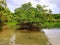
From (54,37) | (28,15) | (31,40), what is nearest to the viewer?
(31,40)

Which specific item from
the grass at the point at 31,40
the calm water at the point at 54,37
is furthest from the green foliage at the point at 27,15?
the grass at the point at 31,40

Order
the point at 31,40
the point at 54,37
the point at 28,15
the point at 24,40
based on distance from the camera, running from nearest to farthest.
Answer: the point at 31,40, the point at 24,40, the point at 54,37, the point at 28,15

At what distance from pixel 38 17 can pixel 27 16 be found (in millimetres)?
1610

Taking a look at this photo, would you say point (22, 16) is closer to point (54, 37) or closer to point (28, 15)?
point (28, 15)

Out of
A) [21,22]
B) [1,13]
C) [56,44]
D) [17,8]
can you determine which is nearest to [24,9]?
[17,8]

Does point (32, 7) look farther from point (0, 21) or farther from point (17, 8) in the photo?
point (0, 21)

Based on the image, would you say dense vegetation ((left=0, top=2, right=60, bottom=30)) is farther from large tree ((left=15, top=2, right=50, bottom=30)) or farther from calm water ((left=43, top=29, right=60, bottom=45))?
calm water ((left=43, top=29, right=60, bottom=45))

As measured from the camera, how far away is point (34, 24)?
22750 mm

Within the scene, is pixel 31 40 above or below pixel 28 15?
below

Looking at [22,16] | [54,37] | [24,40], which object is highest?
[22,16]

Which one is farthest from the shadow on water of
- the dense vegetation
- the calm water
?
the dense vegetation

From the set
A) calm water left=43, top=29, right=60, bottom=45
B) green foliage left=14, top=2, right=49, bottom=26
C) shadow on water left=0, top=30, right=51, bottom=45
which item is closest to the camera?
shadow on water left=0, top=30, right=51, bottom=45

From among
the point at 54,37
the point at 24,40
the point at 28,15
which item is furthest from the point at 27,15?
the point at 24,40

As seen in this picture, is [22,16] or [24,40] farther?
[22,16]
